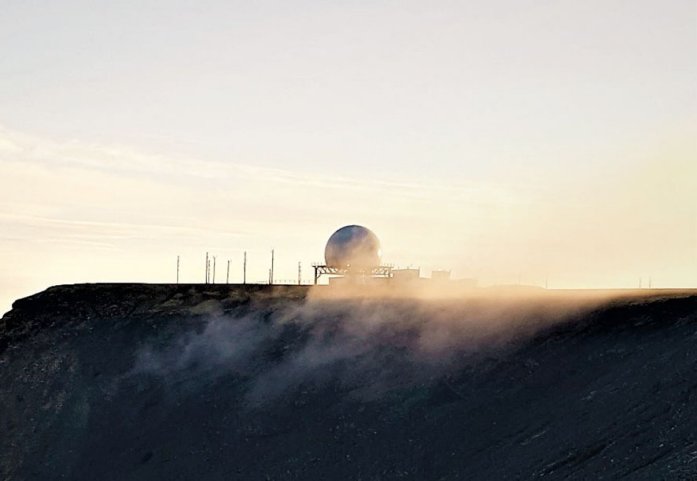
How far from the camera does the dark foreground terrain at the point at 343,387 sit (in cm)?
3506

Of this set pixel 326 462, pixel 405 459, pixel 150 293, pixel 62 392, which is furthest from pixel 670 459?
pixel 150 293

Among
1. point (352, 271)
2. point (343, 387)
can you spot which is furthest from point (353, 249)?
point (343, 387)

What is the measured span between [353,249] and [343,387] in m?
29.6

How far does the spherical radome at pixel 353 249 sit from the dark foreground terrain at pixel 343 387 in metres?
10.4

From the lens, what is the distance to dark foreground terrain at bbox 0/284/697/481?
35.1 meters

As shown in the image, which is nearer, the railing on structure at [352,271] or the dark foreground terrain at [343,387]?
the dark foreground terrain at [343,387]

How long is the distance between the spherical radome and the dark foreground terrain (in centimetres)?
1038

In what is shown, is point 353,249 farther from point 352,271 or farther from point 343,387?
point 343,387

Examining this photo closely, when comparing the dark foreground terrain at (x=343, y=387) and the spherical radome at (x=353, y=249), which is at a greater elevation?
the spherical radome at (x=353, y=249)

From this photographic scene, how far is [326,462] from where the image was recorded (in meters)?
40.8

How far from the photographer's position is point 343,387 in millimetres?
48344

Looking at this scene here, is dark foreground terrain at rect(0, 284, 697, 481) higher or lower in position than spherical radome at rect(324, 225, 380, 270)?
lower

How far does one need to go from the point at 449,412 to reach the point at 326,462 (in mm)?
6119

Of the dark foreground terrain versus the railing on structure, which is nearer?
the dark foreground terrain
